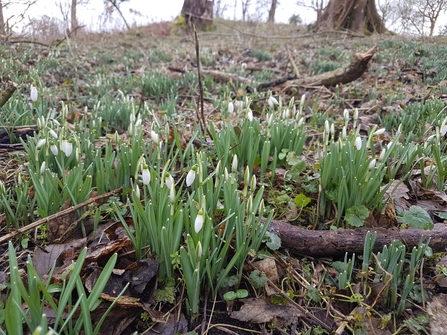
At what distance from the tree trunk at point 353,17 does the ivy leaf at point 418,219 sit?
11.2 meters

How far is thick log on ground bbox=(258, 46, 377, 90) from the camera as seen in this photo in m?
4.46

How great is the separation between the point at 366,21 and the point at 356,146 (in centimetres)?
1212

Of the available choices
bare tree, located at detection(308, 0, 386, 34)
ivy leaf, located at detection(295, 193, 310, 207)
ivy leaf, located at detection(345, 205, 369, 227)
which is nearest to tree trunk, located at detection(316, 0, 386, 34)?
bare tree, located at detection(308, 0, 386, 34)

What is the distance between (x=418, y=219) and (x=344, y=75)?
12.1 ft

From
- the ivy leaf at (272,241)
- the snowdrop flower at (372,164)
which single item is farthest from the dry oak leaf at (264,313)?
the snowdrop flower at (372,164)

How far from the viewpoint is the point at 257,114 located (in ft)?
13.8

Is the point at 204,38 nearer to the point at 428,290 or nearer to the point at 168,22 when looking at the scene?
the point at 168,22

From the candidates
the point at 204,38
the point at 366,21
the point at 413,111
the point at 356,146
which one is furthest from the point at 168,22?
the point at 356,146

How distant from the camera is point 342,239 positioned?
154 cm

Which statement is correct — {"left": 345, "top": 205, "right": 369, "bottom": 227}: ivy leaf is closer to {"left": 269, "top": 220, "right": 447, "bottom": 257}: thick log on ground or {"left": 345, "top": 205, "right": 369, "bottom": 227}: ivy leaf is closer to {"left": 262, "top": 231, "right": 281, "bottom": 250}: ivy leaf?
{"left": 269, "top": 220, "right": 447, "bottom": 257}: thick log on ground

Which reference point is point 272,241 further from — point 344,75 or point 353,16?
point 353,16

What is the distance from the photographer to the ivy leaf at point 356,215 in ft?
5.30

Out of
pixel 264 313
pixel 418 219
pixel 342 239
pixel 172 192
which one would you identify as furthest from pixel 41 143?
pixel 418 219

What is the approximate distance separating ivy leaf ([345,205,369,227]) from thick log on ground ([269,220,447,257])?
0.15 ft
